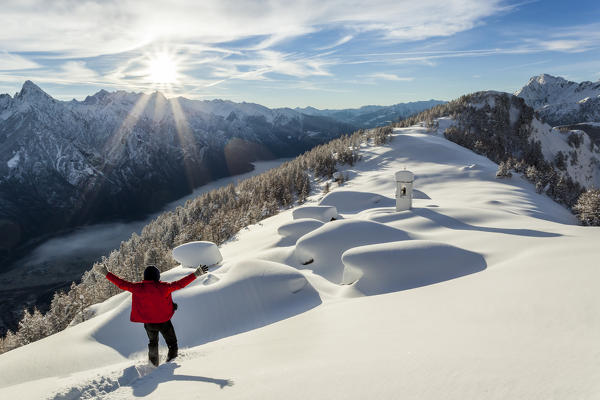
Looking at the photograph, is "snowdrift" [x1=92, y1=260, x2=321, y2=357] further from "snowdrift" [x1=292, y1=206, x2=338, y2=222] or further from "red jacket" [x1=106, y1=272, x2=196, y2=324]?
"snowdrift" [x1=292, y1=206, x2=338, y2=222]

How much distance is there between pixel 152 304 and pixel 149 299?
0.43ft

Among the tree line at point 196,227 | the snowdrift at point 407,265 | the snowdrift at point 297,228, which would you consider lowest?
the tree line at point 196,227

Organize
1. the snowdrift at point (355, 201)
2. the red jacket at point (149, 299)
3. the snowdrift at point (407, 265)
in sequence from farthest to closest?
the snowdrift at point (355, 201), the snowdrift at point (407, 265), the red jacket at point (149, 299)

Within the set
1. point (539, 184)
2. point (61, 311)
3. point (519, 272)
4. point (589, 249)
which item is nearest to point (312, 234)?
point (519, 272)

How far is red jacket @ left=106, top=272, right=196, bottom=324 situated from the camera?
6.52 metres

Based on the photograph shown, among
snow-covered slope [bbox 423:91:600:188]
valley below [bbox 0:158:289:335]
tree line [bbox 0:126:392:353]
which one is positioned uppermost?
snow-covered slope [bbox 423:91:600:188]

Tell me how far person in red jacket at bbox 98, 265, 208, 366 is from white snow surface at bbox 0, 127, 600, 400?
48 cm

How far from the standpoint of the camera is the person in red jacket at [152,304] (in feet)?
21.4

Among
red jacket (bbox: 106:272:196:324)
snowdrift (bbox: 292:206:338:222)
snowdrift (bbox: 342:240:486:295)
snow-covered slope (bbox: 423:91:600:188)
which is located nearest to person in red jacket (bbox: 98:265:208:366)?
red jacket (bbox: 106:272:196:324)

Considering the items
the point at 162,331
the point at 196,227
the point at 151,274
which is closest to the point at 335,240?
the point at 162,331

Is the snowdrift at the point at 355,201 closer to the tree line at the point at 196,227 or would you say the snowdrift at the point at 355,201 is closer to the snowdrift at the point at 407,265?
the tree line at the point at 196,227

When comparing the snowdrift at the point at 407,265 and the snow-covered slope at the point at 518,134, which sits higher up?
the snow-covered slope at the point at 518,134

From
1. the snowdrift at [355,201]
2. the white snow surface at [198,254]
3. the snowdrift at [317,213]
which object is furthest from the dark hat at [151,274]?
the snowdrift at [355,201]

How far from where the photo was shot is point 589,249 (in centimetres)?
984
